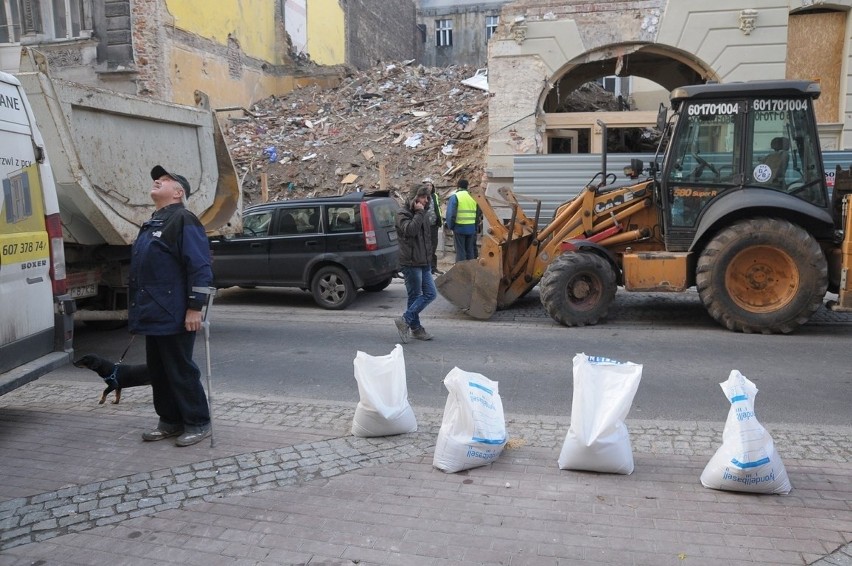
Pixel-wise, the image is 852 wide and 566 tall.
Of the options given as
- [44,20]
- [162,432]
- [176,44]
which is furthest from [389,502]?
[44,20]

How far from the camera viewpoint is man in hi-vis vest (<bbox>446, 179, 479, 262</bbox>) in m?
12.3

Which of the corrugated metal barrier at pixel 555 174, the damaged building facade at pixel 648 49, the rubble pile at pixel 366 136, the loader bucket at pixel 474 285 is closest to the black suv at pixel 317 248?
the loader bucket at pixel 474 285

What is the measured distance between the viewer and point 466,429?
13.8 feet

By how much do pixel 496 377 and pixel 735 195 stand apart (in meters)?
3.83

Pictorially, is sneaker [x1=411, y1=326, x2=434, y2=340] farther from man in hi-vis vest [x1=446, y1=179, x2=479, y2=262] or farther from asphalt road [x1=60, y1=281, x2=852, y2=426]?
man in hi-vis vest [x1=446, y1=179, x2=479, y2=262]

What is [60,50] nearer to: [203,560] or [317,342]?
[317,342]

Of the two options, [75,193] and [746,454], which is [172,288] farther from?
[746,454]

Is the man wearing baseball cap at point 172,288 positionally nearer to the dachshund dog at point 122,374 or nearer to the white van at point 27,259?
the dachshund dog at point 122,374

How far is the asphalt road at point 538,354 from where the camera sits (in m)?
5.78

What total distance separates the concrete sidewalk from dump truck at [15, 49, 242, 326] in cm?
275

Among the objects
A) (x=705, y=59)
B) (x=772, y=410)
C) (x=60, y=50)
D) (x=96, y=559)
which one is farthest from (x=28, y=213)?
(x=60, y=50)

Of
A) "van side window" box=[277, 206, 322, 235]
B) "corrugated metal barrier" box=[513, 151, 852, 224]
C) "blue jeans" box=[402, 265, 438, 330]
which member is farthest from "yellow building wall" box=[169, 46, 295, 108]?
"blue jeans" box=[402, 265, 438, 330]

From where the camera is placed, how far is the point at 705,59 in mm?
16062

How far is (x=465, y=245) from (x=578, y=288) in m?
4.33
